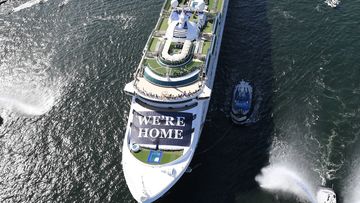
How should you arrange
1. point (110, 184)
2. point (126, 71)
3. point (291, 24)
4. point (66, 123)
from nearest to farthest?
1. point (110, 184)
2. point (66, 123)
3. point (126, 71)
4. point (291, 24)

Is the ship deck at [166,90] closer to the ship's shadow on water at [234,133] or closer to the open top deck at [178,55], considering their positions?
the open top deck at [178,55]

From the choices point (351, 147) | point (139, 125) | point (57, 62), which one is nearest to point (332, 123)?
point (351, 147)

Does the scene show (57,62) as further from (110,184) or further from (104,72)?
(110,184)

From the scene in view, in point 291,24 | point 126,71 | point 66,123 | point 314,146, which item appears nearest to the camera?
point 314,146

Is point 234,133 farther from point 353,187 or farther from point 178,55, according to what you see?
point 353,187

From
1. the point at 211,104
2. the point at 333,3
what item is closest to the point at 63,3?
the point at 211,104

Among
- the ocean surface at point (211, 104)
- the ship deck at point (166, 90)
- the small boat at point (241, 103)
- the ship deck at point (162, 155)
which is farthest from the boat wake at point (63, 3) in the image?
the ship deck at point (162, 155)
